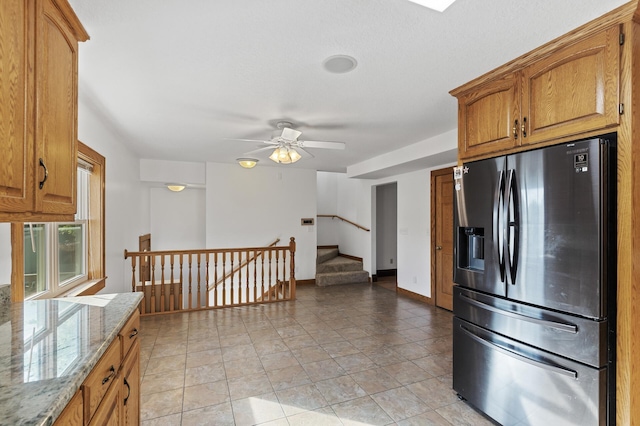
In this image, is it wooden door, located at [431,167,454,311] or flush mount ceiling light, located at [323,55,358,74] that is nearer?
flush mount ceiling light, located at [323,55,358,74]

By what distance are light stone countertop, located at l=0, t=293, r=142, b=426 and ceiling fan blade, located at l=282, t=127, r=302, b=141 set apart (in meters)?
1.93

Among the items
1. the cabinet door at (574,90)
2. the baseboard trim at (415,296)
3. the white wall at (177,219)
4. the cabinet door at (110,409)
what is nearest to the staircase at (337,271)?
the baseboard trim at (415,296)

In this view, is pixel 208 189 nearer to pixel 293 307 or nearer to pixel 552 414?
pixel 293 307

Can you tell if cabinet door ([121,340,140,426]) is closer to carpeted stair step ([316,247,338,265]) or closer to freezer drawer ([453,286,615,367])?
freezer drawer ([453,286,615,367])

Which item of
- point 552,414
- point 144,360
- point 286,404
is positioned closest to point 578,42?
point 552,414

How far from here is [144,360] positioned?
3018mm

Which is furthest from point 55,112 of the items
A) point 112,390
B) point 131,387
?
point 131,387

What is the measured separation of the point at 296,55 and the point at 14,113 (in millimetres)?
1453

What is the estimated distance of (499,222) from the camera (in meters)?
2.00

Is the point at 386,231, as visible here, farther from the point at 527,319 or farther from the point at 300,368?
the point at 527,319

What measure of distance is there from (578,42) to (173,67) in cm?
248

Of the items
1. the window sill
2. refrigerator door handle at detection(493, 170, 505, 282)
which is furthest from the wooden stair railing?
refrigerator door handle at detection(493, 170, 505, 282)

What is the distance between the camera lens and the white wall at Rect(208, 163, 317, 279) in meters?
→ 6.00

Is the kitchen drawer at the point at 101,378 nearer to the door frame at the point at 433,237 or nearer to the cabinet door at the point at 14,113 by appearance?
the cabinet door at the point at 14,113
